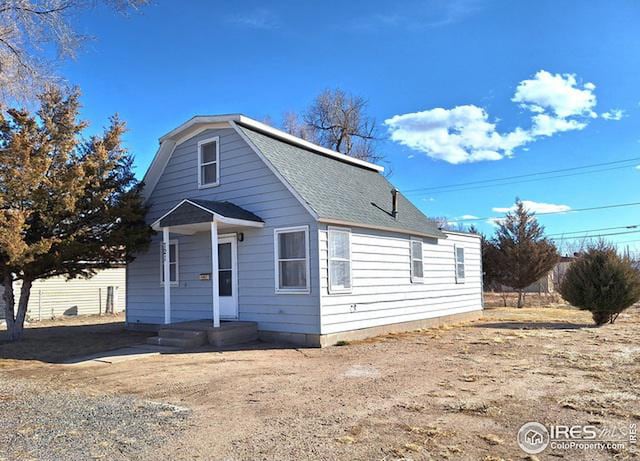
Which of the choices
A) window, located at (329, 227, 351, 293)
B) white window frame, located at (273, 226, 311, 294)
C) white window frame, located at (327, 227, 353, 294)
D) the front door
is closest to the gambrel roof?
white window frame, located at (327, 227, 353, 294)

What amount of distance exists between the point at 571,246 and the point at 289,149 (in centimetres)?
4460

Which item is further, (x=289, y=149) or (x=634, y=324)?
(x=634, y=324)

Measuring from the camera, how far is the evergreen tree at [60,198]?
10.7 meters

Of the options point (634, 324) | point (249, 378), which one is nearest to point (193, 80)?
point (249, 378)

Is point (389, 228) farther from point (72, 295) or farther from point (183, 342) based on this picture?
point (72, 295)

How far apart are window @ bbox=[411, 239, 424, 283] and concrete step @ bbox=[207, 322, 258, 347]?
508 cm

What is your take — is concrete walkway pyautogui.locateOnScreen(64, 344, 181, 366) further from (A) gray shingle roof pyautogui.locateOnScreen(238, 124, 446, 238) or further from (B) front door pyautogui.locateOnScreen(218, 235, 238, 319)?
(A) gray shingle roof pyautogui.locateOnScreen(238, 124, 446, 238)

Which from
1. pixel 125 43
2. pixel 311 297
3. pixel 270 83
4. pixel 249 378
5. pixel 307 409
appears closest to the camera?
pixel 307 409

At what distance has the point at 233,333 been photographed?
11242 millimetres

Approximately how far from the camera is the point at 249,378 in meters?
7.66

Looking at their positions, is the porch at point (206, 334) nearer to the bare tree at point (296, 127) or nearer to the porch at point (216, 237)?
the porch at point (216, 237)

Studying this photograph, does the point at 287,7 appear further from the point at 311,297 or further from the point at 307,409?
the point at 307,409

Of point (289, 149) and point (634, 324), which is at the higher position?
point (289, 149)

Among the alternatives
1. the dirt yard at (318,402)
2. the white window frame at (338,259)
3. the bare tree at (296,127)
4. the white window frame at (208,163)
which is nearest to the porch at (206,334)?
the dirt yard at (318,402)
